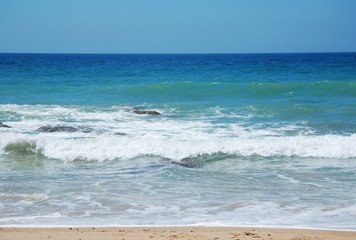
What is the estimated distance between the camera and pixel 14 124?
19250 millimetres

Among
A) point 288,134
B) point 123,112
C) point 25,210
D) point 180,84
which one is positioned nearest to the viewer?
point 25,210

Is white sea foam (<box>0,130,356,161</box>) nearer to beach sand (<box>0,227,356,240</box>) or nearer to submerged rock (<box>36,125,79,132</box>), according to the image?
submerged rock (<box>36,125,79,132</box>)

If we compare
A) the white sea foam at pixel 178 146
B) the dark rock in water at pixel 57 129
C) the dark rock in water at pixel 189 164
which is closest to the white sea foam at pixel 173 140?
the white sea foam at pixel 178 146

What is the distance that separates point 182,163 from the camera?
1305cm

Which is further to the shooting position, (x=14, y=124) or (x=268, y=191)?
(x=14, y=124)

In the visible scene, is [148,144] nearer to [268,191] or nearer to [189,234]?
[268,191]

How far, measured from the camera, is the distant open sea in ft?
28.4

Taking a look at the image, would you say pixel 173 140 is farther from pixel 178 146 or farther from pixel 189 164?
pixel 189 164

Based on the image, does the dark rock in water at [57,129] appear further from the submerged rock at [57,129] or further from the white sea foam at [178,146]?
the white sea foam at [178,146]

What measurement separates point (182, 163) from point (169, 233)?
574 centimetres

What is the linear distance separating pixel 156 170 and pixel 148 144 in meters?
2.58

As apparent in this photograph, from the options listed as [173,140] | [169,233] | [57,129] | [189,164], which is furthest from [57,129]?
[169,233]

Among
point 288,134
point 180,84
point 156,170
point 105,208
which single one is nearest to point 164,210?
point 105,208

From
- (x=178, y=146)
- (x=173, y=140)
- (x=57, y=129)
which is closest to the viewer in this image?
(x=178, y=146)
